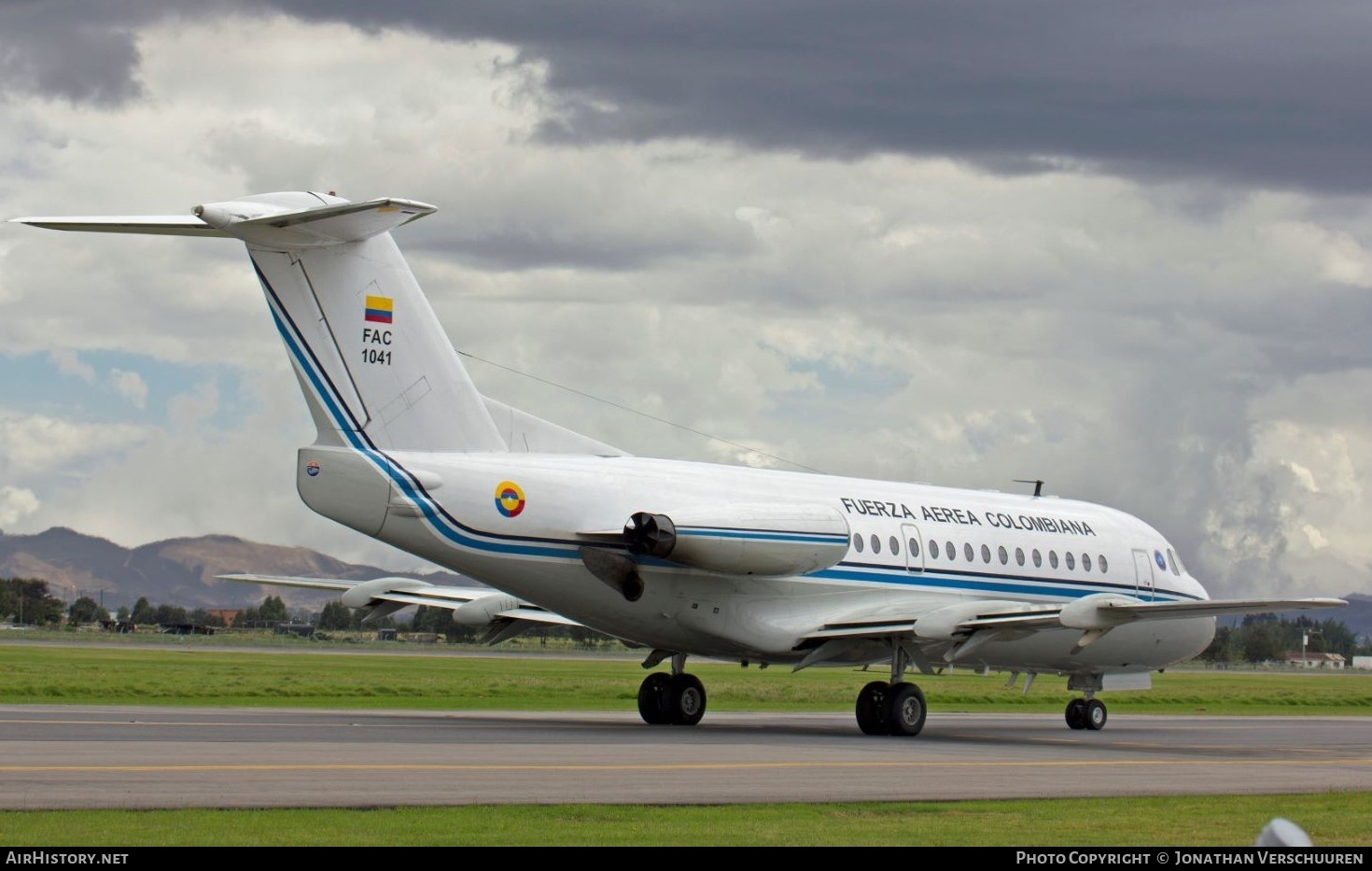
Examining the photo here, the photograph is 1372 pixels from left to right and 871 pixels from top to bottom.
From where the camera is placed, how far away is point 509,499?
2602 centimetres

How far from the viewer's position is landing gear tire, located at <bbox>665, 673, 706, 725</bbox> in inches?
1196

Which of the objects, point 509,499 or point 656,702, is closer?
point 509,499

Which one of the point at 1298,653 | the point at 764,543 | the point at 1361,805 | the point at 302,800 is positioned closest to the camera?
the point at 302,800

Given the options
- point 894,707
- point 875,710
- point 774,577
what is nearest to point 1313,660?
point 875,710

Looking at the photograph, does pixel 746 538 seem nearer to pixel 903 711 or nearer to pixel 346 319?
pixel 903 711

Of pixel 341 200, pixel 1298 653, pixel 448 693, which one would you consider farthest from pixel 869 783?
pixel 1298 653

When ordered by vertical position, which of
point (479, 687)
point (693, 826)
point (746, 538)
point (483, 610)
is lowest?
point (693, 826)

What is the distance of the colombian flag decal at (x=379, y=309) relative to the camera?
25.7m

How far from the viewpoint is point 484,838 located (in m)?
13.0

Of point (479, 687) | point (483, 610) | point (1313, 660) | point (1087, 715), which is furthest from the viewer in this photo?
point (1313, 660)

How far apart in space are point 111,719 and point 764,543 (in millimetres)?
10326

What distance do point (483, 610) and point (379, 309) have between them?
8.57m
